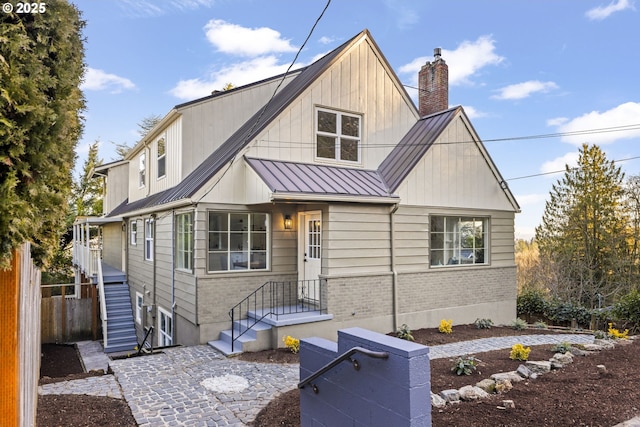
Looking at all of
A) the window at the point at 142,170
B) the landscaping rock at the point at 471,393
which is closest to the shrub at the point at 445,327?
the landscaping rock at the point at 471,393

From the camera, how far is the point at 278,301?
10.2 meters

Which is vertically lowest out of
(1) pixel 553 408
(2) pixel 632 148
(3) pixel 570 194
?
(1) pixel 553 408

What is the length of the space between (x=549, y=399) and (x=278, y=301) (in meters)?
6.54

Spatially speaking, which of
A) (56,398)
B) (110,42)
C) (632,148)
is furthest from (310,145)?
(632,148)

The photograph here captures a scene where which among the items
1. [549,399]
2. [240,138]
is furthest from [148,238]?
[549,399]

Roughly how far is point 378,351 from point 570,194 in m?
26.1

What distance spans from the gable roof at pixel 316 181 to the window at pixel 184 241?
2.24 metres

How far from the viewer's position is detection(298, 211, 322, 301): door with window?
9992mm

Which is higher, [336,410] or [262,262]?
[262,262]

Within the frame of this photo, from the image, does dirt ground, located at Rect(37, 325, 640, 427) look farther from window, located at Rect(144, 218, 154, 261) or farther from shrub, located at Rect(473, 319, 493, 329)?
window, located at Rect(144, 218, 154, 261)

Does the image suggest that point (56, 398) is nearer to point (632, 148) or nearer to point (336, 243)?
point (336, 243)

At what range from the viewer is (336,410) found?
418 centimetres

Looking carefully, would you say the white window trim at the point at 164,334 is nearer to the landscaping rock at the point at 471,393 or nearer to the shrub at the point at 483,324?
the landscaping rock at the point at 471,393

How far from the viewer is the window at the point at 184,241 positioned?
32.3 ft
